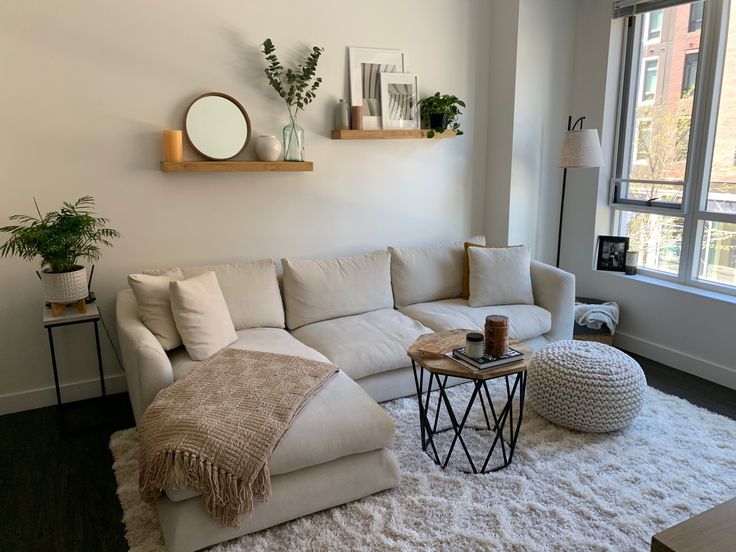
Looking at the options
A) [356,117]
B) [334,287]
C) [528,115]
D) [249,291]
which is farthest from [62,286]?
[528,115]

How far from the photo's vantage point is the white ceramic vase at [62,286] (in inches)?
110

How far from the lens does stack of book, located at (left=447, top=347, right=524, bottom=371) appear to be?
Result: 7.70 ft

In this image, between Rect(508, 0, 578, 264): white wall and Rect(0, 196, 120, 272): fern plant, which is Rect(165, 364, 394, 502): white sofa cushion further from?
Rect(508, 0, 578, 264): white wall

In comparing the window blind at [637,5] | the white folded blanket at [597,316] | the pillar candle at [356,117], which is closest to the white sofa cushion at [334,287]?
the pillar candle at [356,117]

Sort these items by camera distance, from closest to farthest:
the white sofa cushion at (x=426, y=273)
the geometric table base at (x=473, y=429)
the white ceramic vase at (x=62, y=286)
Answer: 1. the geometric table base at (x=473, y=429)
2. the white ceramic vase at (x=62, y=286)
3. the white sofa cushion at (x=426, y=273)

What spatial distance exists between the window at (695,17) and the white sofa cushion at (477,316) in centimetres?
206

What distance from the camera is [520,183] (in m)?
4.25

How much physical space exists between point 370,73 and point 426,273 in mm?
1419

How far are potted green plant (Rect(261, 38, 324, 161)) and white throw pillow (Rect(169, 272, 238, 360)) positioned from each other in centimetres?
114

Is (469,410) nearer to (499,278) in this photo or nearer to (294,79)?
(499,278)

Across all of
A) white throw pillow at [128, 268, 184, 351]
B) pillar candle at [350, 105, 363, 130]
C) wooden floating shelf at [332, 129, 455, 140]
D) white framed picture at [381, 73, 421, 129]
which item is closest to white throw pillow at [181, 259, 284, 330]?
white throw pillow at [128, 268, 184, 351]

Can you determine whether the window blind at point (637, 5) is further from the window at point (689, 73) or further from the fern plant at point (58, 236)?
the fern plant at point (58, 236)

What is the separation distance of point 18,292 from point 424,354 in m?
2.29

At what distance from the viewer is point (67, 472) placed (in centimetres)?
260
